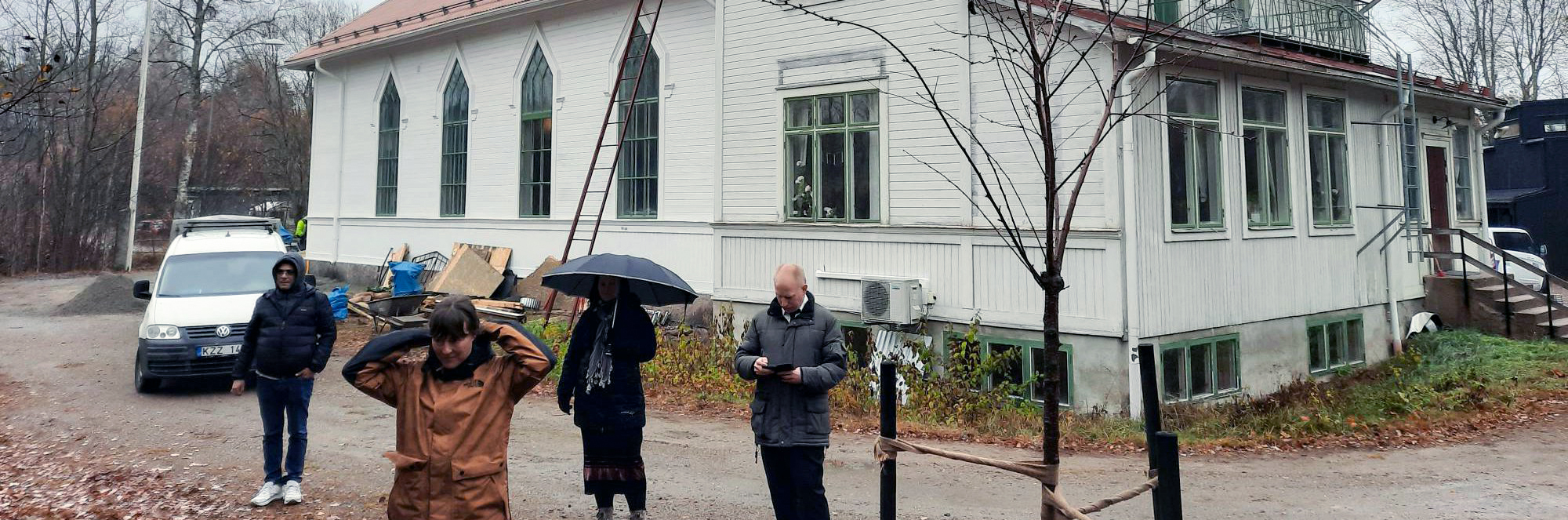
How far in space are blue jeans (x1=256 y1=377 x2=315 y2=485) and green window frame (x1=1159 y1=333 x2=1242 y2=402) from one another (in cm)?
805

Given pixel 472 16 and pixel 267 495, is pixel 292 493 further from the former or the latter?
pixel 472 16

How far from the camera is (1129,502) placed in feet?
22.6

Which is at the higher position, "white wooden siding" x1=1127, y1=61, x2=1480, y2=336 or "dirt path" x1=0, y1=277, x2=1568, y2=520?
"white wooden siding" x1=1127, y1=61, x2=1480, y2=336

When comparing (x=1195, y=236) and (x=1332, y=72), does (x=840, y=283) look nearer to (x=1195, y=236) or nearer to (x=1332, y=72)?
(x=1195, y=236)

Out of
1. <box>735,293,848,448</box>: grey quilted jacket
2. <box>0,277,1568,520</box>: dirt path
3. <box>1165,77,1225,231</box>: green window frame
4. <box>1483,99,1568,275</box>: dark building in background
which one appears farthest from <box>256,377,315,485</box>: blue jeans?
<box>1483,99,1568,275</box>: dark building in background

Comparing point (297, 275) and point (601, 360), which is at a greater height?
point (297, 275)

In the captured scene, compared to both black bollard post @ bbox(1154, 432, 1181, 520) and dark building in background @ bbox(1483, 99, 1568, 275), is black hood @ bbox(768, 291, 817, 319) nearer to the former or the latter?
black bollard post @ bbox(1154, 432, 1181, 520)

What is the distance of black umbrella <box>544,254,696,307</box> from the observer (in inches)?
217

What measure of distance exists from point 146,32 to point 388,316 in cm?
1800

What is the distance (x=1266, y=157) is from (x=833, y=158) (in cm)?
523

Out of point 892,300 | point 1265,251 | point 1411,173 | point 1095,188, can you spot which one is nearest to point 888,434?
point 1095,188

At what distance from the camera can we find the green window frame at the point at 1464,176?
627 inches

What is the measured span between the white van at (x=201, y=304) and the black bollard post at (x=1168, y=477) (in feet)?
33.1

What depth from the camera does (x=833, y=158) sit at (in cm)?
1188
